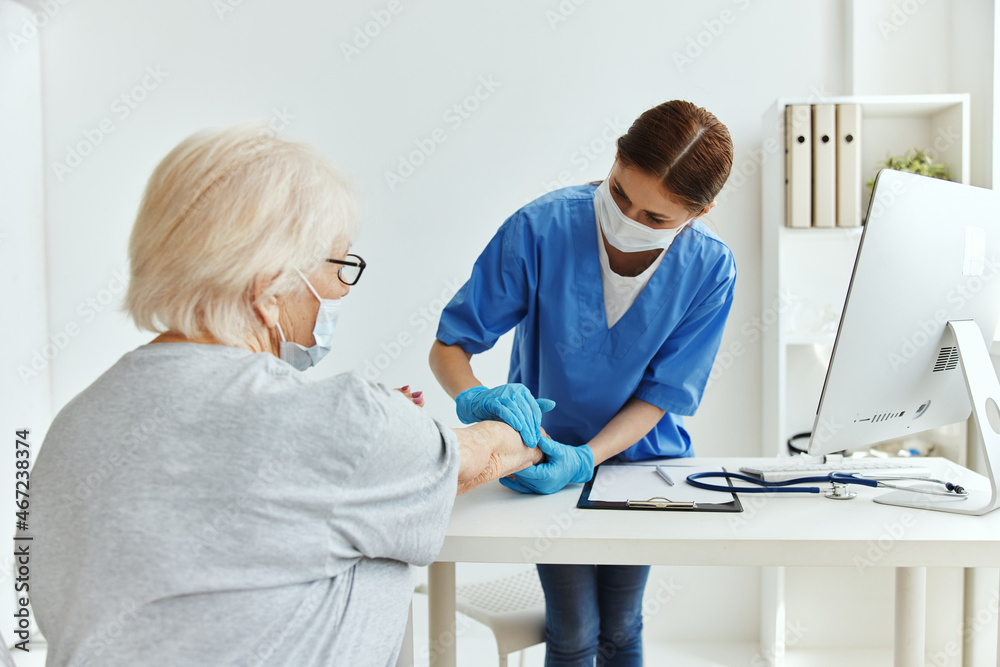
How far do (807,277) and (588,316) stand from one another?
1.24 meters

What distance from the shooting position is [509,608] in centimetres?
159

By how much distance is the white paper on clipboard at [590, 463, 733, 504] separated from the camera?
1.12 m

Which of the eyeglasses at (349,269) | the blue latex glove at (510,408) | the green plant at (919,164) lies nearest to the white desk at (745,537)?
the blue latex glove at (510,408)

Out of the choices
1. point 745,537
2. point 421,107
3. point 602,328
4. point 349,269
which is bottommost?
point 745,537

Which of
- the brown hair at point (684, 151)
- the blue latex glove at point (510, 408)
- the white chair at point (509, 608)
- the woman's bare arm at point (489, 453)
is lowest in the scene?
the white chair at point (509, 608)

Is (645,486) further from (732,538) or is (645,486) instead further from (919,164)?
(919,164)

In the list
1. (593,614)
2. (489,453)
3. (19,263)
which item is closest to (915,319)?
(489,453)

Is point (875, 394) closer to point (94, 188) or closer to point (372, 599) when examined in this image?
point (372, 599)

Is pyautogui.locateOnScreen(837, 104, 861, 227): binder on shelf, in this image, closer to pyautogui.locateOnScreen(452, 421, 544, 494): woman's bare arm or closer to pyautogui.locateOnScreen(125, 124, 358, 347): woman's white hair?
pyautogui.locateOnScreen(452, 421, 544, 494): woman's bare arm

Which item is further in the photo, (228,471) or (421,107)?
(421,107)

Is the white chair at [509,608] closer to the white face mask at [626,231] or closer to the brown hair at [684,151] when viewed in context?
the white face mask at [626,231]

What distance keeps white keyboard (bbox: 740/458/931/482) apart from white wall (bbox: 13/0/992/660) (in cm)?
104

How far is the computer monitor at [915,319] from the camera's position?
0.97 meters

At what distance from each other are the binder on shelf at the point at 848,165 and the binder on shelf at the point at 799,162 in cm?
9
